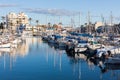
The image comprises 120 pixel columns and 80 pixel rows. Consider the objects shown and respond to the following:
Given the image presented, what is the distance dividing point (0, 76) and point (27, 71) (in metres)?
3.44

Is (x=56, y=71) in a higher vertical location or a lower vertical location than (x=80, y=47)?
lower

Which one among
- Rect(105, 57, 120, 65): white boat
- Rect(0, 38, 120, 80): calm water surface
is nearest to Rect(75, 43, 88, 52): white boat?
Rect(0, 38, 120, 80): calm water surface

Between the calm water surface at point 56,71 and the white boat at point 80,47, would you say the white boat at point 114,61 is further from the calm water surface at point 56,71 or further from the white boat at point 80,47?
the white boat at point 80,47

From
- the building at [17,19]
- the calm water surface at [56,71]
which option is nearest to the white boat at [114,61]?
the calm water surface at [56,71]

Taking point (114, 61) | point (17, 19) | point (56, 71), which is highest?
point (17, 19)

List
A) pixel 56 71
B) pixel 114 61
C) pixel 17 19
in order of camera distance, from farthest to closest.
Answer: pixel 17 19
pixel 114 61
pixel 56 71

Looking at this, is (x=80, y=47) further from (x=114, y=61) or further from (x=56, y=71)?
(x=56, y=71)

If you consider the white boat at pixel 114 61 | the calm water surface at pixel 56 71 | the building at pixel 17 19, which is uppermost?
the building at pixel 17 19

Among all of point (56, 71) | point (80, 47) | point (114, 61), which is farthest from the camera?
point (80, 47)

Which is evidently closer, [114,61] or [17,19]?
[114,61]

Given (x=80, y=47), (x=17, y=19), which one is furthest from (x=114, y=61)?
(x=17, y=19)

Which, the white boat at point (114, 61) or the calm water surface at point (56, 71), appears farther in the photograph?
the white boat at point (114, 61)

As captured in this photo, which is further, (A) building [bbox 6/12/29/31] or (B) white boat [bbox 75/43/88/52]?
(A) building [bbox 6/12/29/31]

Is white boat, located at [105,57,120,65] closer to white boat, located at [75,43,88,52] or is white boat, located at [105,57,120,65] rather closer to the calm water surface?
the calm water surface
